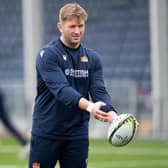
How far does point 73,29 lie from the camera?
7.79 m

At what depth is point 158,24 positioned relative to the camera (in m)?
24.5

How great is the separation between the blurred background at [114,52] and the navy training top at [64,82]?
628 inches

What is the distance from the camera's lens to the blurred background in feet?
81.6

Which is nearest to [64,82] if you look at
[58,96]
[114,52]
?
[58,96]

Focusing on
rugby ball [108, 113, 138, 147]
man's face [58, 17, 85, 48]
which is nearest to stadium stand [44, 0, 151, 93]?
man's face [58, 17, 85, 48]

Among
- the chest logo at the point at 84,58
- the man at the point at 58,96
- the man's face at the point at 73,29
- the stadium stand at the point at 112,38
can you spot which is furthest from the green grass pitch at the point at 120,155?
the man's face at the point at 73,29

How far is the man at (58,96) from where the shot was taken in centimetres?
784

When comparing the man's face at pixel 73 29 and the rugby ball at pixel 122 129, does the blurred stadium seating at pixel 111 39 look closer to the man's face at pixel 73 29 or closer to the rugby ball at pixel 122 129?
the man's face at pixel 73 29

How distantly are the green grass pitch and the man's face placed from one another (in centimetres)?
780

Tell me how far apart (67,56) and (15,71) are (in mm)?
22783

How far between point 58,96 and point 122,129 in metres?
0.70

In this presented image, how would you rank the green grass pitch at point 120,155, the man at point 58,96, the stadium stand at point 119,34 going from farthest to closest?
the stadium stand at point 119,34 → the green grass pitch at point 120,155 → the man at point 58,96

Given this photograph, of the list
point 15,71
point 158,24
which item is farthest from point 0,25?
point 158,24

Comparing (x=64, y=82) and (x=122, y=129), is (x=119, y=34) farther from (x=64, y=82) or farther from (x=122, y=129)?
(x=122, y=129)
